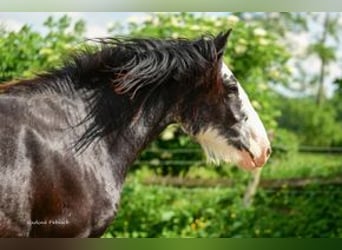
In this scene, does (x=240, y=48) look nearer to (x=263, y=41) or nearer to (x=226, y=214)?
(x=263, y=41)

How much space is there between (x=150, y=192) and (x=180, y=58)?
80.3 inches

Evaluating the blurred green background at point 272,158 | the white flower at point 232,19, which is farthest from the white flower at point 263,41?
the white flower at point 232,19

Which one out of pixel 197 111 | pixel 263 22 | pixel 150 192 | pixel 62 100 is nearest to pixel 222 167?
pixel 150 192

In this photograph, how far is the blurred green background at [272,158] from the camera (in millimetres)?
5426

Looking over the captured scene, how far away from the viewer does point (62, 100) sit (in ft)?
11.8

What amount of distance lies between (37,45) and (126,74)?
5.57 feet

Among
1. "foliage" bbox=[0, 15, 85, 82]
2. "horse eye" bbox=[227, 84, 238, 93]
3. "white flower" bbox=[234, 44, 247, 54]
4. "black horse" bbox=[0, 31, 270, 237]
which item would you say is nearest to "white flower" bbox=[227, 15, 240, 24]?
"white flower" bbox=[234, 44, 247, 54]

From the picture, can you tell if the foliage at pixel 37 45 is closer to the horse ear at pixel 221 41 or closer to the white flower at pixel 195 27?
the white flower at pixel 195 27

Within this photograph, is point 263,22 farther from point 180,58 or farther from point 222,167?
point 180,58

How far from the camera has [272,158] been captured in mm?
5750

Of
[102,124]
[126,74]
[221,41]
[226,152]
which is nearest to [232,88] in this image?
[221,41]

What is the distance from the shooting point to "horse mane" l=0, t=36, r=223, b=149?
367 centimetres

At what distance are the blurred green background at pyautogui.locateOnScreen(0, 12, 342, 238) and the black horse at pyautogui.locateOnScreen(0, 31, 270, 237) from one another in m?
1.53

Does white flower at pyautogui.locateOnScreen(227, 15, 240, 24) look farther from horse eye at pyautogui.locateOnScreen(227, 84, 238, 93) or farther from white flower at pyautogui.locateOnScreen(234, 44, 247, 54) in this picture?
horse eye at pyautogui.locateOnScreen(227, 84, 238, 93)
